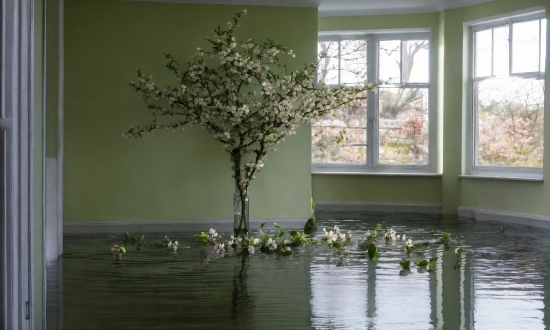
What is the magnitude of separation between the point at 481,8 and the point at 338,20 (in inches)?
73.5

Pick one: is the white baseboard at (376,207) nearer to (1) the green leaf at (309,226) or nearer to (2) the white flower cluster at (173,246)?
(1) the green leaf at (309,226)

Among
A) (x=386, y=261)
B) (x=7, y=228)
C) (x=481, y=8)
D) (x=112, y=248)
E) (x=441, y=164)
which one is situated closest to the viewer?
(x=7, y=228)

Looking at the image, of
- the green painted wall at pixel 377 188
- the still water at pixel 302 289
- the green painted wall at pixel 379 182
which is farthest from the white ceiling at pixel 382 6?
the still water at pixel 302 289

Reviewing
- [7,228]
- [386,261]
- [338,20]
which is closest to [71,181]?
[386,261]

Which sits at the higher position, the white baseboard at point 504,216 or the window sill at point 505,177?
the window sill at point 505,177

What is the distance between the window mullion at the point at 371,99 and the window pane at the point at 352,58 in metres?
0.07

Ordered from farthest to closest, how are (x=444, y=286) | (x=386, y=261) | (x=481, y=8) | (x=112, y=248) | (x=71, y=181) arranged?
(x=481, y=8), (x=71, y=181), (x=112, y=248), (x=386, y=261), (x=444, y=286)

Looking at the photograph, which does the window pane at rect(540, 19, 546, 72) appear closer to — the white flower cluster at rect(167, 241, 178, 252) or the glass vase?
the glass vase

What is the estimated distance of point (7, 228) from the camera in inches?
124

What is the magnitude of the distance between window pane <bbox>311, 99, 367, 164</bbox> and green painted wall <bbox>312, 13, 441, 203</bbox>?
0.30m

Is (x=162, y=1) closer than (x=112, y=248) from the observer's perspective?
No

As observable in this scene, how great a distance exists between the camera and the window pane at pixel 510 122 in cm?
894

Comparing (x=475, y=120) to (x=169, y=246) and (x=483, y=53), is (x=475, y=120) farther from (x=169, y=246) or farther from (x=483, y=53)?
(x=169, y=246)

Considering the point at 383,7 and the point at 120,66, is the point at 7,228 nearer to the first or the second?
the point at 120,66
